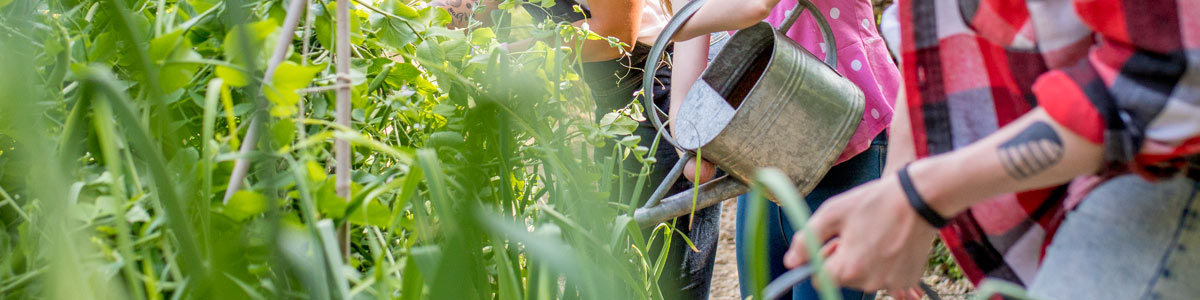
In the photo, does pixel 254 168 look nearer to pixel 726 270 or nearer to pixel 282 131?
pixel 282 131

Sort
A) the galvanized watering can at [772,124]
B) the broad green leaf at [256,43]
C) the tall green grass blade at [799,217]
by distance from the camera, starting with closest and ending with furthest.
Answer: the tall green grass blade at [799,217] < the broad green leaf at [256,43] < the galvanized watering can at [772,124]

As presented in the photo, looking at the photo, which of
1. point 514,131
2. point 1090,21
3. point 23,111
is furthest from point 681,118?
point 23,111

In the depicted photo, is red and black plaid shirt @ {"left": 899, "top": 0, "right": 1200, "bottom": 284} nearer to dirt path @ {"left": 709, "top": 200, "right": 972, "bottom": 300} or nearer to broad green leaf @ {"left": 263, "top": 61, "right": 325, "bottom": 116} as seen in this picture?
broad green leaf @ {"left": 263, "top": 61, "right": 325, "bottom": 116}

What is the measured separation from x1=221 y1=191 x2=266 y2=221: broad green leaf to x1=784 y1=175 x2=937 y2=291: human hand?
263mm

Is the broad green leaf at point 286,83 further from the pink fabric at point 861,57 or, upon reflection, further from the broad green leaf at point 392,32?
the pink fabric at point 861,57

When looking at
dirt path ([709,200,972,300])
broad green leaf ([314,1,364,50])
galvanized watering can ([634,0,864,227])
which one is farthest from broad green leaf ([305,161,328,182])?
dirt path ([709,200,972,300])

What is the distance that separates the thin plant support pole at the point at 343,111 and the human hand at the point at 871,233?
0.78 feet

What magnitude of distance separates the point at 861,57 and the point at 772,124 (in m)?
0.26

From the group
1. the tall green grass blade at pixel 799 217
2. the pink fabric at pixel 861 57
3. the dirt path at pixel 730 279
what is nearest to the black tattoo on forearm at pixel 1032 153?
the tall green grass blade at pixel 799 217

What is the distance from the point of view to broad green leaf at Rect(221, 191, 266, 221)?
1.27ft

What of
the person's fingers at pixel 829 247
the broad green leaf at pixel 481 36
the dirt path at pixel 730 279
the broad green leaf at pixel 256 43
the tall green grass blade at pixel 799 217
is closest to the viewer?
the tall green grass blade at pixel 799 217

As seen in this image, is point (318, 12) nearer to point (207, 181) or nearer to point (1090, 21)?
point (207, 181)

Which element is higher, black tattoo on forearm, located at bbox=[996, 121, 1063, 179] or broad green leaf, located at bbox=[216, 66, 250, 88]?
broad green leaf, located at bbox=[216, 66, 250, 88]

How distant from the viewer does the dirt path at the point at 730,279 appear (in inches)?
105
